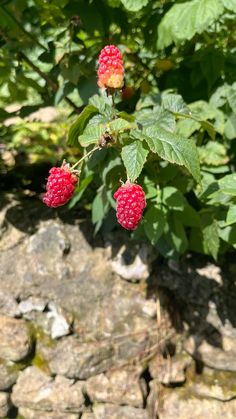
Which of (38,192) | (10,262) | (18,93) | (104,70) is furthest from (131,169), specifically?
(38,192)

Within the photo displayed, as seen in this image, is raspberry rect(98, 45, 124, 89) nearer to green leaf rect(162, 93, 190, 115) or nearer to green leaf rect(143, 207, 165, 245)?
green leaf rect(162, 93, 190, 115)

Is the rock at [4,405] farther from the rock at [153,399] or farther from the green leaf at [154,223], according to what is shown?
the green leaf at [154,223]

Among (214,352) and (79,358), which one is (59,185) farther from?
(214,352)

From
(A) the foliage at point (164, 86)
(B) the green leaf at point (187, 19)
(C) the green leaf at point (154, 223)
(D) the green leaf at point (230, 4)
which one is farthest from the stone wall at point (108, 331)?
(D) the green leaf at point (230, 4)

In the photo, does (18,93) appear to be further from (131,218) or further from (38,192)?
(131,218)

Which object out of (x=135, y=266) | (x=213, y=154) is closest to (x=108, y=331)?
(x=135, y=266)

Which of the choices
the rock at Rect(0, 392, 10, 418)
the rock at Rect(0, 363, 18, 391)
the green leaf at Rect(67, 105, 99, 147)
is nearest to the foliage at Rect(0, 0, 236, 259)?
the green leaf at Rect(67, 105, 99, 147)

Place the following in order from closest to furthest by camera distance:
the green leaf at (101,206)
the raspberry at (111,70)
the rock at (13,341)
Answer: the raspberry at (111,70), the green leaf at (101,206), the rock at (13,341)
